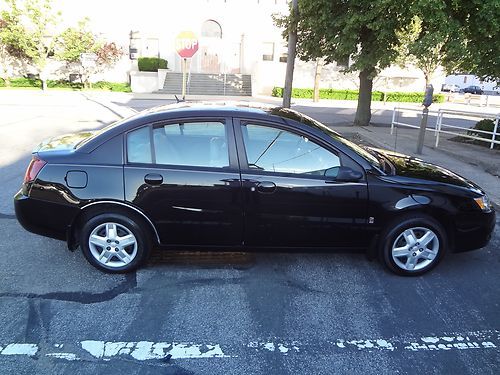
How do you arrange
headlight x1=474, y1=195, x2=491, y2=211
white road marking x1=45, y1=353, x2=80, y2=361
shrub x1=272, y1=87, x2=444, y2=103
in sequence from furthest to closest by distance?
shrub x1=272, y1=87, x2=444, y2=103 < headlight x1=474, y1=195, x2=491, y2=211 < white road marking x1=45, y1=353, x2=80, y2=361

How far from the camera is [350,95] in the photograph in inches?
1236

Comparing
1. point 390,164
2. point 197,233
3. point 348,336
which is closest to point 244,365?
point 348,336

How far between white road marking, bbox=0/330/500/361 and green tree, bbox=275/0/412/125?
830 cm

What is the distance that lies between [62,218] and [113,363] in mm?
1545

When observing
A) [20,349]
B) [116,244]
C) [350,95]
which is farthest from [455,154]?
[350,95]

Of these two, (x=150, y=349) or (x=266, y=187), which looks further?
(x=266, y=187)

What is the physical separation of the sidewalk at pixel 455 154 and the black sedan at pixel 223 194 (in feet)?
10.7

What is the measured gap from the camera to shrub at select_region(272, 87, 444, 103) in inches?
1194

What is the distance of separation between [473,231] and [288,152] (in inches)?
76.0

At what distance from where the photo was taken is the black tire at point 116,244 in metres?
3.69

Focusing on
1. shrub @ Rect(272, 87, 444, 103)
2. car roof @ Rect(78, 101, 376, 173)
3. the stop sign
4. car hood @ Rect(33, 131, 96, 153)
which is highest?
the stop sign

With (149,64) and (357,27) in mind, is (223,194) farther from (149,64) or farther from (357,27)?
Answer: (149,64)

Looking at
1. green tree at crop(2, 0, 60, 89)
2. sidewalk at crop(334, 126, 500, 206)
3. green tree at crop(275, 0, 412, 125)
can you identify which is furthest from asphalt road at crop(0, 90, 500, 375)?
green tree at crop(2, 0, 60, 89)

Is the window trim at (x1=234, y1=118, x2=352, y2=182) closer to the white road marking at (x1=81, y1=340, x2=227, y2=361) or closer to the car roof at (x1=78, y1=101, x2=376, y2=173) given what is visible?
the car roof at (x1=78, y1=101, x2=376, y2=173)
